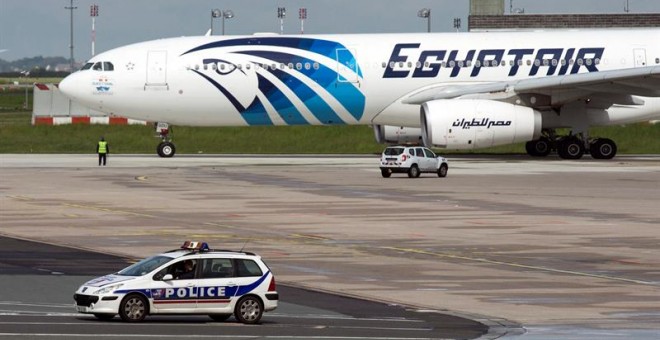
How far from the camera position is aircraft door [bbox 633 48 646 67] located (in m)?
58.6

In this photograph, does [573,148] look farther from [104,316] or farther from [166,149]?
[104,316]

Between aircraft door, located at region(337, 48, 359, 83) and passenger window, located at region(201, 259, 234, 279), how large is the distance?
123 feet

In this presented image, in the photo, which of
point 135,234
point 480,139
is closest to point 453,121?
point 480,139

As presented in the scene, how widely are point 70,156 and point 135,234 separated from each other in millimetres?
34206

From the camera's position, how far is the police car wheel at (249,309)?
794 inches

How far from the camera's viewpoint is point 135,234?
106 ft

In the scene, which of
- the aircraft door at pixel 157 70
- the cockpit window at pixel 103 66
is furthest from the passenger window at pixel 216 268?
the cockpit window at pixel 103 66

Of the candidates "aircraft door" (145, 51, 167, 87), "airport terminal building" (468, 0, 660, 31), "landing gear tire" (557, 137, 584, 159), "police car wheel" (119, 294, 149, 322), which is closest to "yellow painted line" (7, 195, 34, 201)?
"aircraft door" (145, 51, 167, 87)

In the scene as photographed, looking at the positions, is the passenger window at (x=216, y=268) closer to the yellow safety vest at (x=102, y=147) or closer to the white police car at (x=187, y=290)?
the white police car at (x=187, y=290)

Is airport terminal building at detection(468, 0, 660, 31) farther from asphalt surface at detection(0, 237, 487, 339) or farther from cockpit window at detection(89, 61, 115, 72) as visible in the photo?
asphalt surface at detection(0, 237, 487, 339)

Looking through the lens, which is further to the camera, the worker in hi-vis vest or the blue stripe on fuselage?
the blue stripe on fuselage

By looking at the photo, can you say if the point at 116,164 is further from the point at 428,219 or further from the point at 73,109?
the point at 73,109

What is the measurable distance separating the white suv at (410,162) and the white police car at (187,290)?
2958cm

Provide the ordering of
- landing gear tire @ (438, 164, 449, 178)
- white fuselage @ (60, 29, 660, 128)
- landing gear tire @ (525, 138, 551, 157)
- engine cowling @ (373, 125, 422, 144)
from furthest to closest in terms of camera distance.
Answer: landing gear tire @ (525, 138, 551, 157) < engine cowling @ (373, 125, 422, 144) < white fuselage @ (60, 29, 660, 128) < landing gear tire @ (438, 164, 449, 178)
